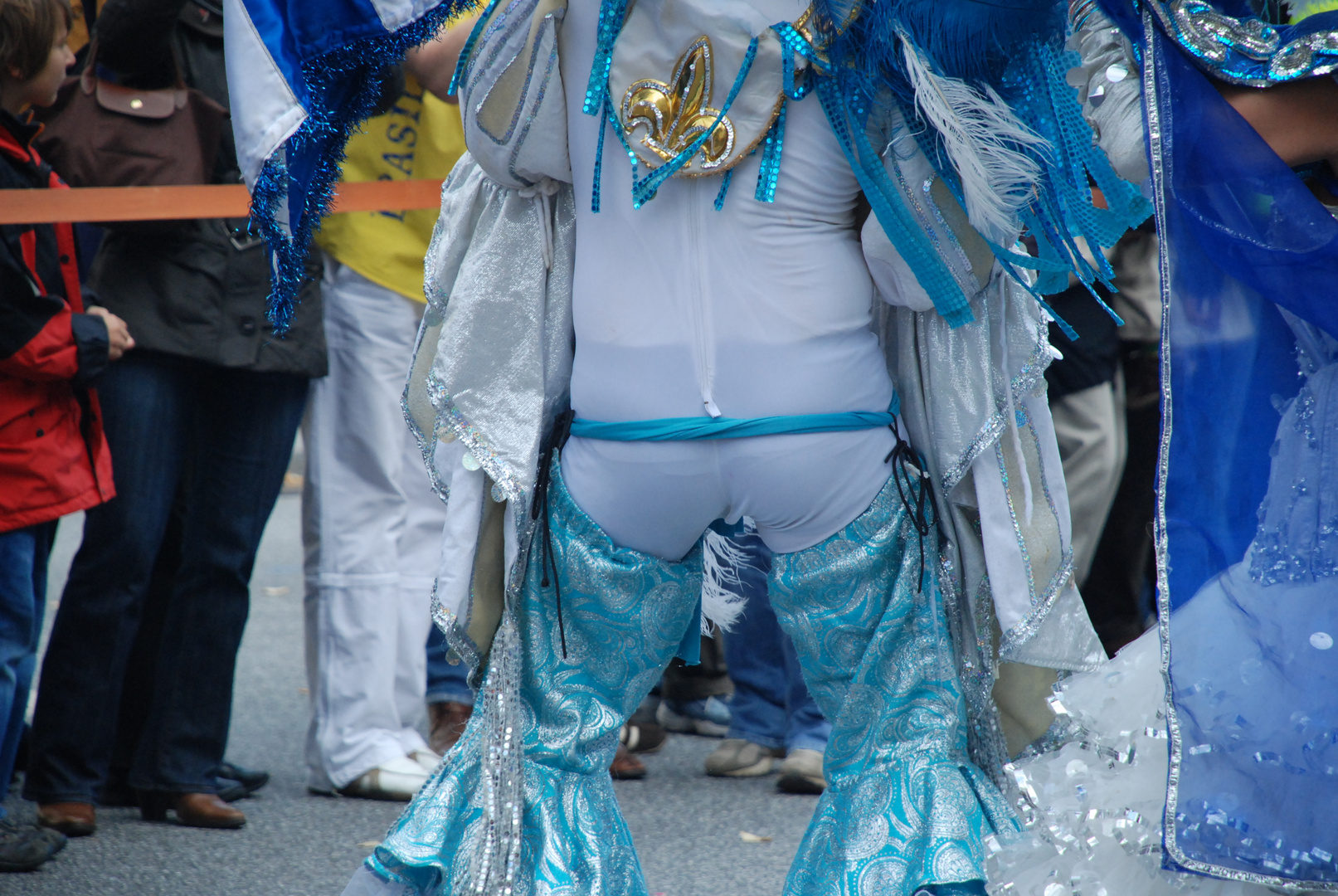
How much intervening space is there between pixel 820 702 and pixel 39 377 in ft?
5.80

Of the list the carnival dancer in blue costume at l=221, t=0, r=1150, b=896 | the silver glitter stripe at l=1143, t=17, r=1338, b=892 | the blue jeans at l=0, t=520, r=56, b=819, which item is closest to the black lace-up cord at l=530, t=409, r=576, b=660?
the carnival dancer in blue costume at l=221, t=0, r=1150, b=896

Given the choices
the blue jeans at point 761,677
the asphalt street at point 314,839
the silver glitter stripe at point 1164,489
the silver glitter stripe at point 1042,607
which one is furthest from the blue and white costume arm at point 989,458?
the blue jeans at point 761,677

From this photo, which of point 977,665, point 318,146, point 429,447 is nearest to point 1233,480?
point 977,665

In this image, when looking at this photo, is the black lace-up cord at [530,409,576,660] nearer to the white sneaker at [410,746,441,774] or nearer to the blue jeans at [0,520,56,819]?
the blue jeans at [0,520,56,819]

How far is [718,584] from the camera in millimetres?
2545

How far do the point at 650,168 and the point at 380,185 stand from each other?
181 cm

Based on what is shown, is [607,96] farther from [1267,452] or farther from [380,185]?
[380,185]

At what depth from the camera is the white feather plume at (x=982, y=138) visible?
188cm

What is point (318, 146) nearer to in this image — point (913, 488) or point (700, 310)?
point (700, 310)

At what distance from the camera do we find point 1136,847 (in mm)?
1673

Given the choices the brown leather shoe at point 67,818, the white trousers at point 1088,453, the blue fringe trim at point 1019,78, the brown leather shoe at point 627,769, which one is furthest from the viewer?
the white trousers at point 1088,453

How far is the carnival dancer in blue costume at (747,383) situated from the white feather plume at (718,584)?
0.24m

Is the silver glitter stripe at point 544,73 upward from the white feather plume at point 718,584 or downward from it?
upward

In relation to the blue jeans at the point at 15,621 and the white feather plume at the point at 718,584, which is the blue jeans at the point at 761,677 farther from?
the blue jeans at the point at 15,621
